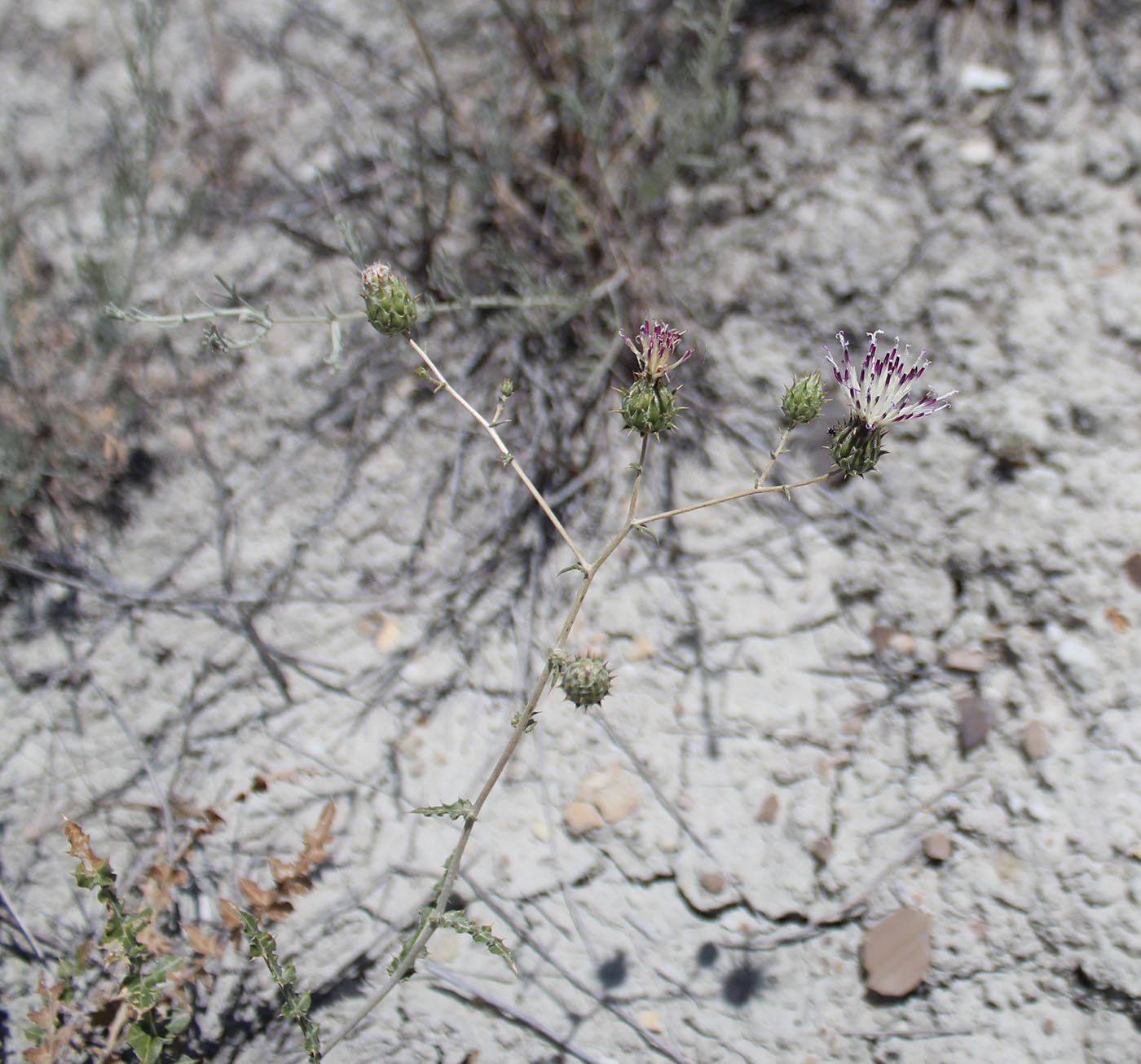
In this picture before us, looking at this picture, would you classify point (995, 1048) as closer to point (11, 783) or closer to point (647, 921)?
point (647, 921)

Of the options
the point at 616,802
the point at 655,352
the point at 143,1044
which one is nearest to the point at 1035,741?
the point at 616,802

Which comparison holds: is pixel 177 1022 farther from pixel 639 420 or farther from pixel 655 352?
pixel 655 352

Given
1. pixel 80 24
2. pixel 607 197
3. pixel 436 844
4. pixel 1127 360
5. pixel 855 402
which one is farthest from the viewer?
pixel 80 24

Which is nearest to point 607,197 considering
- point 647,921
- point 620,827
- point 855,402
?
point 855,402

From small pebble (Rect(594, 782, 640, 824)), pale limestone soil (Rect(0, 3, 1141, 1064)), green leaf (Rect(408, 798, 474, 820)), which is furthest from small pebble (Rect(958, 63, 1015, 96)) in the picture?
green leaf (Rect(408, 798, 474, 820))

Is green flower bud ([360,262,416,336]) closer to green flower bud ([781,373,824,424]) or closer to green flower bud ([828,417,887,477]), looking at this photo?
green flower bud ([781,373,824,424])

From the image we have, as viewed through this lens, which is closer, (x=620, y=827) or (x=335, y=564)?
(x=620, y=827)

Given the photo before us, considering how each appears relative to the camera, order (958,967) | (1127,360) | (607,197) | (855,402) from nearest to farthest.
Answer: (855,402)
(958,967)
(1127,360)
(607,197)
